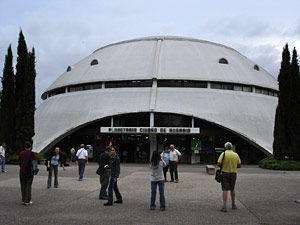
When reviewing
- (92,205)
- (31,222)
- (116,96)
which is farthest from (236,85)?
(31,222)

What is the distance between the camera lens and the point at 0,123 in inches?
996

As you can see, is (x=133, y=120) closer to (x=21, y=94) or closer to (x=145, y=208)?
(x=21, y=94)

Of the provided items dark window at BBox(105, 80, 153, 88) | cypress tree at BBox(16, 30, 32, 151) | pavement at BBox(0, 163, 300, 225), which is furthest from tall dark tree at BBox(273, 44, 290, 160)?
cypress tree at BBox(16, 30, 32, 151)

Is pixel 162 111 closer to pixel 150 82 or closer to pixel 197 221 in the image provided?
pixel 150 82

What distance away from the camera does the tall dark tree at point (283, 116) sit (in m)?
23.7

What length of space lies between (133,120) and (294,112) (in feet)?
49.2

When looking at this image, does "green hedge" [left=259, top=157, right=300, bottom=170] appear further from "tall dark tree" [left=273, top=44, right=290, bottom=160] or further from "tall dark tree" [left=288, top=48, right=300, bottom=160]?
"tall dark tree" [left=288, top=48, right=300, bottom=160]

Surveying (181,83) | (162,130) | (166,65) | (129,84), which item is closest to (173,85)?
(181,83)

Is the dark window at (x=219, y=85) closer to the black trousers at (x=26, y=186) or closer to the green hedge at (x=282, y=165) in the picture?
the green hedge at (x=282, y=165)

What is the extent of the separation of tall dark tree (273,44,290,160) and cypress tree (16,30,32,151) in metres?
18.5

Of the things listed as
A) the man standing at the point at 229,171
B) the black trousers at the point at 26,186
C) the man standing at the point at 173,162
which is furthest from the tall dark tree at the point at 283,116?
the black trousers at the point at 26,186

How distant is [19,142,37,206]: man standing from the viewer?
28.2 ft

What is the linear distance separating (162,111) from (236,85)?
31.6 ft

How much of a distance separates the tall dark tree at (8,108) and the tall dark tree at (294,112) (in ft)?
68.9
